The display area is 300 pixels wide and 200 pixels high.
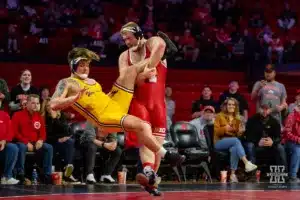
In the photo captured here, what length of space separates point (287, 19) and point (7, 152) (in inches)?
466

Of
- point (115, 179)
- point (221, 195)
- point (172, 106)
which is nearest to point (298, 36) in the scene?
point (172, 106)

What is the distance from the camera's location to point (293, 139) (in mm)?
12047

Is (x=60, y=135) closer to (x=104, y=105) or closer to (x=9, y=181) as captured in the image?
(x=9, y=181)

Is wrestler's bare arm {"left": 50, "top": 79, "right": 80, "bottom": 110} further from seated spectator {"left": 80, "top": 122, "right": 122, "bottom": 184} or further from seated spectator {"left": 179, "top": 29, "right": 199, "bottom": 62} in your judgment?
seated spectator {"left": 179, "top": 29, "right": 199, "bottom": 62}

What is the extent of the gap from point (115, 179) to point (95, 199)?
3.80 m

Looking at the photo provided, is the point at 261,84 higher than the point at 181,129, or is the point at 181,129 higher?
the point at 261,84

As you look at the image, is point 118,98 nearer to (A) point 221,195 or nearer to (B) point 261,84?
(A) point 221,195

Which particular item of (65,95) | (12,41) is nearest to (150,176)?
Result: (65,95)

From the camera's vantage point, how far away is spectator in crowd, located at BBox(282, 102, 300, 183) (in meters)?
11.9

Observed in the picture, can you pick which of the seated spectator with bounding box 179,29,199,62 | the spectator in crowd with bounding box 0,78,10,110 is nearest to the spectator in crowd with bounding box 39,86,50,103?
the spectator in crowd with bounding box 0,78,10,110

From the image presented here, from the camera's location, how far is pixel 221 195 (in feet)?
27.7

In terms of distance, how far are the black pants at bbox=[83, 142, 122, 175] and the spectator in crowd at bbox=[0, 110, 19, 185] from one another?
1.09 m

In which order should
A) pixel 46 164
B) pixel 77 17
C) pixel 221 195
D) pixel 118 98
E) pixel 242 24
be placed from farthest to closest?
pixel 242 24 < pixel 77 17 < pixel 46 164 < pixel 221 195 < pixel 118 98

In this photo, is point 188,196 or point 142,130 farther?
point 188,196
